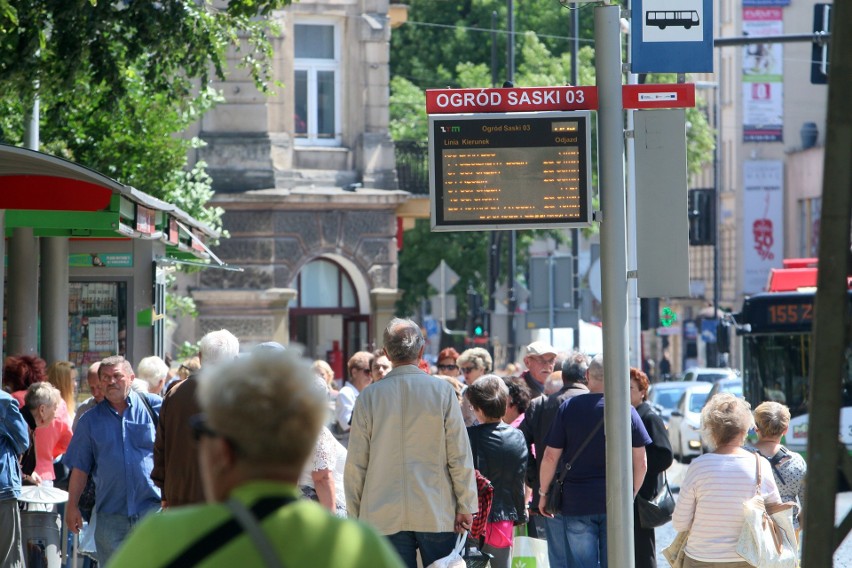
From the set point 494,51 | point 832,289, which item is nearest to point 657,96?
point 832,289

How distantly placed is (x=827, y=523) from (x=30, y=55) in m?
11.6

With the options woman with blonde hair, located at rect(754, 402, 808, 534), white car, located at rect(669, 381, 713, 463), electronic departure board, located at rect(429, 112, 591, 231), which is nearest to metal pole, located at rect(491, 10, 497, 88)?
white car, located at rect(669, 381, 713, 463)

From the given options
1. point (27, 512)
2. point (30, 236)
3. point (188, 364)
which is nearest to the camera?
point (27, 512)

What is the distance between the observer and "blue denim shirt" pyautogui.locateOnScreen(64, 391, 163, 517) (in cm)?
952

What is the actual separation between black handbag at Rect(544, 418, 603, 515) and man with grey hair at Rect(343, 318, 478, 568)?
1034 mm

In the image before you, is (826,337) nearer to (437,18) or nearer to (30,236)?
(30,236)

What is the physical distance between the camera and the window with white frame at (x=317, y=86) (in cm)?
2864

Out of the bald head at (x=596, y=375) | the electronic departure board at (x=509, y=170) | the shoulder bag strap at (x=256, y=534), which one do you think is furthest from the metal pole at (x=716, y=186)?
the shoulder bag strap at (x=256, y=534)

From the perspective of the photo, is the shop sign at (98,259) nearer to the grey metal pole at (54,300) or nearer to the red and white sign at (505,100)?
the grey metal pole at (54,300)

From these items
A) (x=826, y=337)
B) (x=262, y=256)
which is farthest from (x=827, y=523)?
(x=262, y=256)

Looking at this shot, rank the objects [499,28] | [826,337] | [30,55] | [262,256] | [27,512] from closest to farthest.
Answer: [826,337] → [27,512] → [30,55] → [262,256] → [499,28]

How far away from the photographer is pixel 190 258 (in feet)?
66.0

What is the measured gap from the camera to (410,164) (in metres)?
31.0

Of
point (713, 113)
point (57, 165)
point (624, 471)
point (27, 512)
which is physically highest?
point (713, 113)
